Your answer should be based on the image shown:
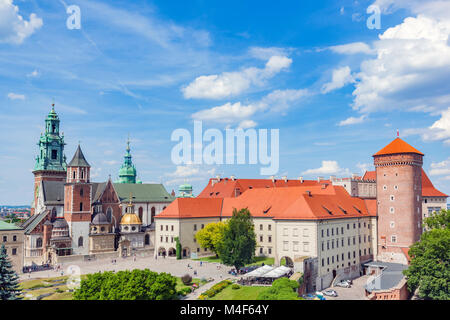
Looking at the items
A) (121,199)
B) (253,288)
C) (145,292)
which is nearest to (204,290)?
(253,288)

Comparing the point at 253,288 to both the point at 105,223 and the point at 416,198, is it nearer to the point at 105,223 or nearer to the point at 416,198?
the point at 416,198

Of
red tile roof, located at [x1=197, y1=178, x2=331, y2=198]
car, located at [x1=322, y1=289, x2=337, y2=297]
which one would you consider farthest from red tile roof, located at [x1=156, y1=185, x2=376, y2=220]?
car, located at [x1=322, y1=289, x2=337, y2=297]

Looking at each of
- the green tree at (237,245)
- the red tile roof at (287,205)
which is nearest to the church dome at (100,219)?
the red tile roof at (287,205)

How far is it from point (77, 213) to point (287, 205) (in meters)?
42.5

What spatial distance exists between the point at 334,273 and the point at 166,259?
30432 millimetres

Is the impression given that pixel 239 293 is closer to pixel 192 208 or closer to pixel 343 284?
pixel 343 284

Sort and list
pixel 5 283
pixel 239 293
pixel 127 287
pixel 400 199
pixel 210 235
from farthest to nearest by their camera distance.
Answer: pixel 210 235 → pixel 400 199 → pixel 239 293 → pixel 5 283 → pixel 127 287

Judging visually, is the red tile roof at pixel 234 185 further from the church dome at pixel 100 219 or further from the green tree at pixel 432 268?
the green tree at pixel 432 268

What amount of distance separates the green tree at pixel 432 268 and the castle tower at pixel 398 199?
12.6m

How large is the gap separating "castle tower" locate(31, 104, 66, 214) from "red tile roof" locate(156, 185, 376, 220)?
3417cm

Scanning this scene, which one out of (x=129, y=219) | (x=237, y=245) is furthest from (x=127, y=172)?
(x=237, y=245)

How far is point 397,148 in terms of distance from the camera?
7175 cm

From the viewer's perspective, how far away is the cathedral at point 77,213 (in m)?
78.6

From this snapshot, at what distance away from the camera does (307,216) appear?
5894cm
